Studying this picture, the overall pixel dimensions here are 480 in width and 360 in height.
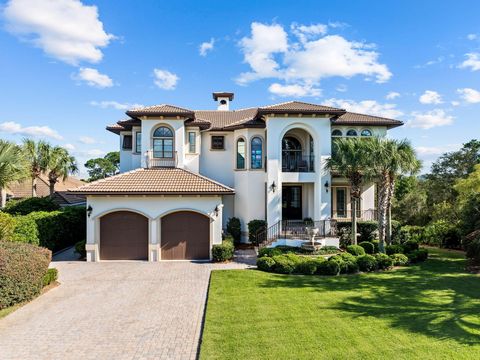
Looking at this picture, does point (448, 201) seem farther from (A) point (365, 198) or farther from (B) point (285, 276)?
(B) point (285, 276)

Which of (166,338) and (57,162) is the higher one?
(57,162)

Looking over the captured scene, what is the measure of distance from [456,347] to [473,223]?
1204 centimetres

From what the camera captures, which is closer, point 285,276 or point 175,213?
point 285,276

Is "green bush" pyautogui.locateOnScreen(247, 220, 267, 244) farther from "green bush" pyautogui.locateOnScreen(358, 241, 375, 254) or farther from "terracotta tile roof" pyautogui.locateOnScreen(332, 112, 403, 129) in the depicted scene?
"terracotta tile roof" pyautogui.locateOnScreen(332, 112, 403, 129)

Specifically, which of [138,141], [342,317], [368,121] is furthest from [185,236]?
[368,121]

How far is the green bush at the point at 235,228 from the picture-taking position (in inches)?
786

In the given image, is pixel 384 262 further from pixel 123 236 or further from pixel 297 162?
pixel 123 236

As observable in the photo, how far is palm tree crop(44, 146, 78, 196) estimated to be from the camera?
26656 mm

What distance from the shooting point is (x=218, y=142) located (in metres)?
22.1

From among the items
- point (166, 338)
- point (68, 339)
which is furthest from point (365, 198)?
point (68, 339)

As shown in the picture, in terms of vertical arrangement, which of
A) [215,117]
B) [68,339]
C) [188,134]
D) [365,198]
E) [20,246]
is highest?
[215,117]

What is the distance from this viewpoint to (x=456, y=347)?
696 centimetres

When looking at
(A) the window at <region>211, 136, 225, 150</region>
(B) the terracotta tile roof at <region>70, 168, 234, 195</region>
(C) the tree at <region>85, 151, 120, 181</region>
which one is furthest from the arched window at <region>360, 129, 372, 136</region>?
(C) the tree at <region>85, 151, 120, 181</region>

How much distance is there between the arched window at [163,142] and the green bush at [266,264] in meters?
9.96
